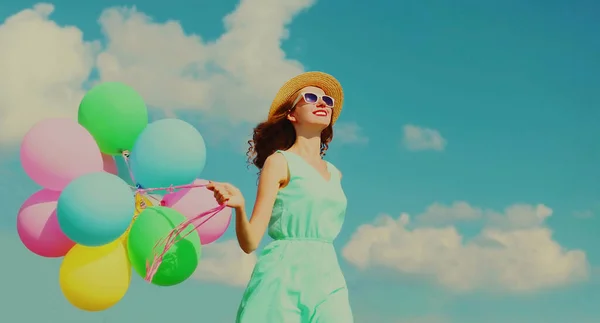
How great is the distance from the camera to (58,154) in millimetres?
4547

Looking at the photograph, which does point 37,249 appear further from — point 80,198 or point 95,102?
point 95,102

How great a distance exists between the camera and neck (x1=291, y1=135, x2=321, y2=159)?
422cm

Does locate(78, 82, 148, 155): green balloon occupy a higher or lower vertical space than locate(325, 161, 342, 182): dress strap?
higher

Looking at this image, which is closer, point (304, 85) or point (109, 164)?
point (304, 85)

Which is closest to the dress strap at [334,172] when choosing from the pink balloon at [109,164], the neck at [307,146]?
the neck at [307,146]

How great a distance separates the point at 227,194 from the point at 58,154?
1.58 metres

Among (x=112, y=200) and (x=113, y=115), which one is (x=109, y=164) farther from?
(x=112, y=200)

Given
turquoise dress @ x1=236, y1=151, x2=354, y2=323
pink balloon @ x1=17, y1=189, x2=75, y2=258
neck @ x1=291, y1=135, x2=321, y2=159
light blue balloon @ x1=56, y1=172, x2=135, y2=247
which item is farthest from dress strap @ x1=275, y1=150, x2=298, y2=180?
pink balloon @ x1=17, y1=189, x2=75, y2=258

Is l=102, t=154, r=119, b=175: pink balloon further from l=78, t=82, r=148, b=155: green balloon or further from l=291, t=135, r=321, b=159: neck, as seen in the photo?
l=291, t=135, r=321, b=159: neck

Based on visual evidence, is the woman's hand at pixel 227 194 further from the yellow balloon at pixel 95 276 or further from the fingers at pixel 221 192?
the yellow balloon at pixel 95 276

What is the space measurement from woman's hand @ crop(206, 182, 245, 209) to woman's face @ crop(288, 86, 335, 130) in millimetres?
826

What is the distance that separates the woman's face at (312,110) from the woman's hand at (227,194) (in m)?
0.83

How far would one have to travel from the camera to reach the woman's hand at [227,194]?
354 centimetres

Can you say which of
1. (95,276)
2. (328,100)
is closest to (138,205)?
(95,276)
